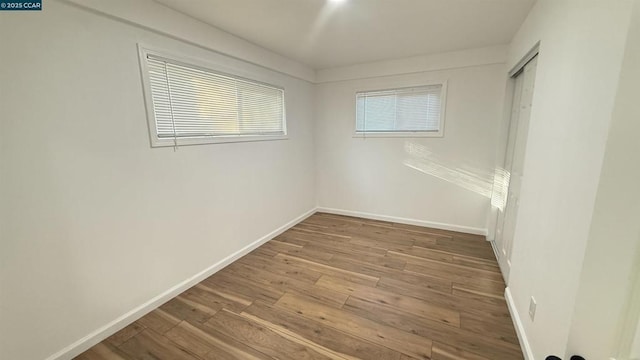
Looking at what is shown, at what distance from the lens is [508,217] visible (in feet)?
8.46

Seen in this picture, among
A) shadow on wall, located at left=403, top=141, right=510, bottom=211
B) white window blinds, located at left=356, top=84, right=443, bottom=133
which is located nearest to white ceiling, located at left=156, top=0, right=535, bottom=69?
white window blinds, located at left=356, top=84, right=443, bottom=133

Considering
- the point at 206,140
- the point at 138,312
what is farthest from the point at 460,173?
the point at 138,312

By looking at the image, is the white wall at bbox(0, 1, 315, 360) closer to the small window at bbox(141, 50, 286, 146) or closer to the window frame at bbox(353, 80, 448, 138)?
the small window at bbox(141, 50, 286, 146)

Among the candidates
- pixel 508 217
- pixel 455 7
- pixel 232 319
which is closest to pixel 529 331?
pixel 508 217

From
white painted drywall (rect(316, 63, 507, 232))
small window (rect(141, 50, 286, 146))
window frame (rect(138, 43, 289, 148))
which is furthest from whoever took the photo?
white painted drywall (rect(316, 63, 507, 232))

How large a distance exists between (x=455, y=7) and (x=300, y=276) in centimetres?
281

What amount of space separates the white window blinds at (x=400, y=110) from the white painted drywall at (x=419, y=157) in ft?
0.38

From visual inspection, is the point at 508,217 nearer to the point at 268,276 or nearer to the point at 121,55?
the point at 268,276

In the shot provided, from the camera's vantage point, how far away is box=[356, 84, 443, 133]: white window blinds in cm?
355

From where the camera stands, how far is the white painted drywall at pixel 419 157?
3.29 m

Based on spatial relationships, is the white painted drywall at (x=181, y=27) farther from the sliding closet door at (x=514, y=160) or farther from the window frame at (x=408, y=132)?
the sliding closet door at (x=514, y=160)

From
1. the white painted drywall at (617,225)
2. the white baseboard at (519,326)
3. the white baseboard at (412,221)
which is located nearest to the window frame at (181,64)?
the white baseboard at (412,221)

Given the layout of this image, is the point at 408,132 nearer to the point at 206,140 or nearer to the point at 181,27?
the point at 206,140

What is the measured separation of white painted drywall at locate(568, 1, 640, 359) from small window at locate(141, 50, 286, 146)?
256 cm
